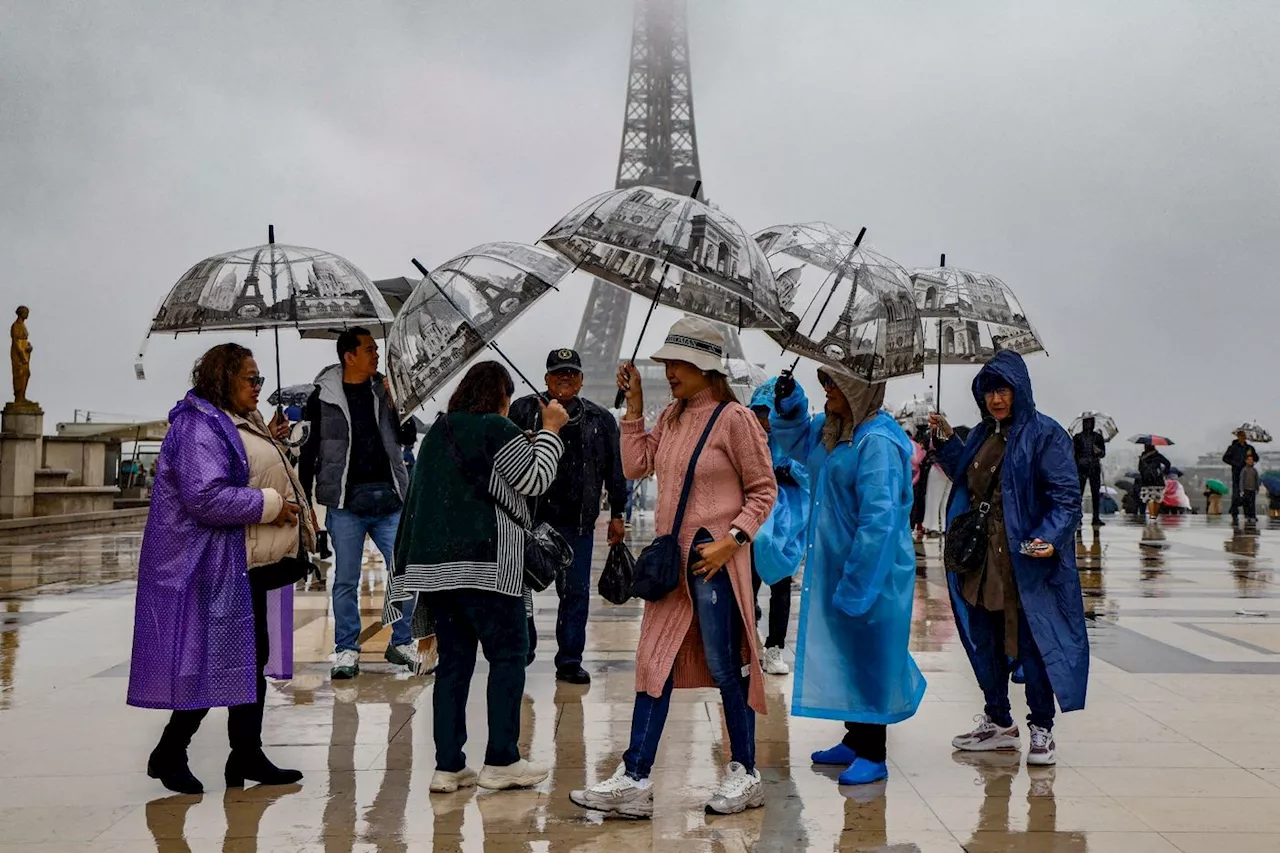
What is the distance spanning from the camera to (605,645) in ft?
25.7

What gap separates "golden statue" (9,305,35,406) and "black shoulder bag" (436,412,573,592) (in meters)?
18.7

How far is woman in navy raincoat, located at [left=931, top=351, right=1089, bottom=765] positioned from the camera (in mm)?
4914

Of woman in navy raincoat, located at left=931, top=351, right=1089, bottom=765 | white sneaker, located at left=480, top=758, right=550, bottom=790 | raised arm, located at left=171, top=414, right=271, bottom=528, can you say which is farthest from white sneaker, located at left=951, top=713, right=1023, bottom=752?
raised arm, located at left=171, top=414, right=271, bottom=528

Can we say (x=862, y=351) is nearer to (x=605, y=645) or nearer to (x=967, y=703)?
(x=967, y=703)

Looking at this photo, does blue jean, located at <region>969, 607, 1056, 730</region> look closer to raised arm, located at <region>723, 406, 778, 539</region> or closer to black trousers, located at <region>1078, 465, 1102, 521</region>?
raised arm, located at <region>723, 406, 778, 539</region>

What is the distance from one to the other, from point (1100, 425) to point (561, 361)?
1680cm

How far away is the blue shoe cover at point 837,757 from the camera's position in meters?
4.93

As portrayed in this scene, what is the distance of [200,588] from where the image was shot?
4.44 m

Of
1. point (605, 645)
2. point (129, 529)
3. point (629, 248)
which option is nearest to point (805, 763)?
point (629, 248)

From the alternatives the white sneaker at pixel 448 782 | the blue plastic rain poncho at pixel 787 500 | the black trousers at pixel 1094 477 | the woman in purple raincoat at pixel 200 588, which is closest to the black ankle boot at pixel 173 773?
the woman in purple raincoat at pixel 200 588

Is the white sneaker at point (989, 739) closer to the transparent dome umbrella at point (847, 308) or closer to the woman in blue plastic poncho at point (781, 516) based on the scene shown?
the woman in blue plastic poncho at point (781, 516)

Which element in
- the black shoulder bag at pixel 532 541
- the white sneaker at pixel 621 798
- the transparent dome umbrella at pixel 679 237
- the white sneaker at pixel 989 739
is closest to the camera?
the white sneaker at pixel 621 798

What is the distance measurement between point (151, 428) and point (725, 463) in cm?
2615

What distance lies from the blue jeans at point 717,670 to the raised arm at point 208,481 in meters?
1.48
